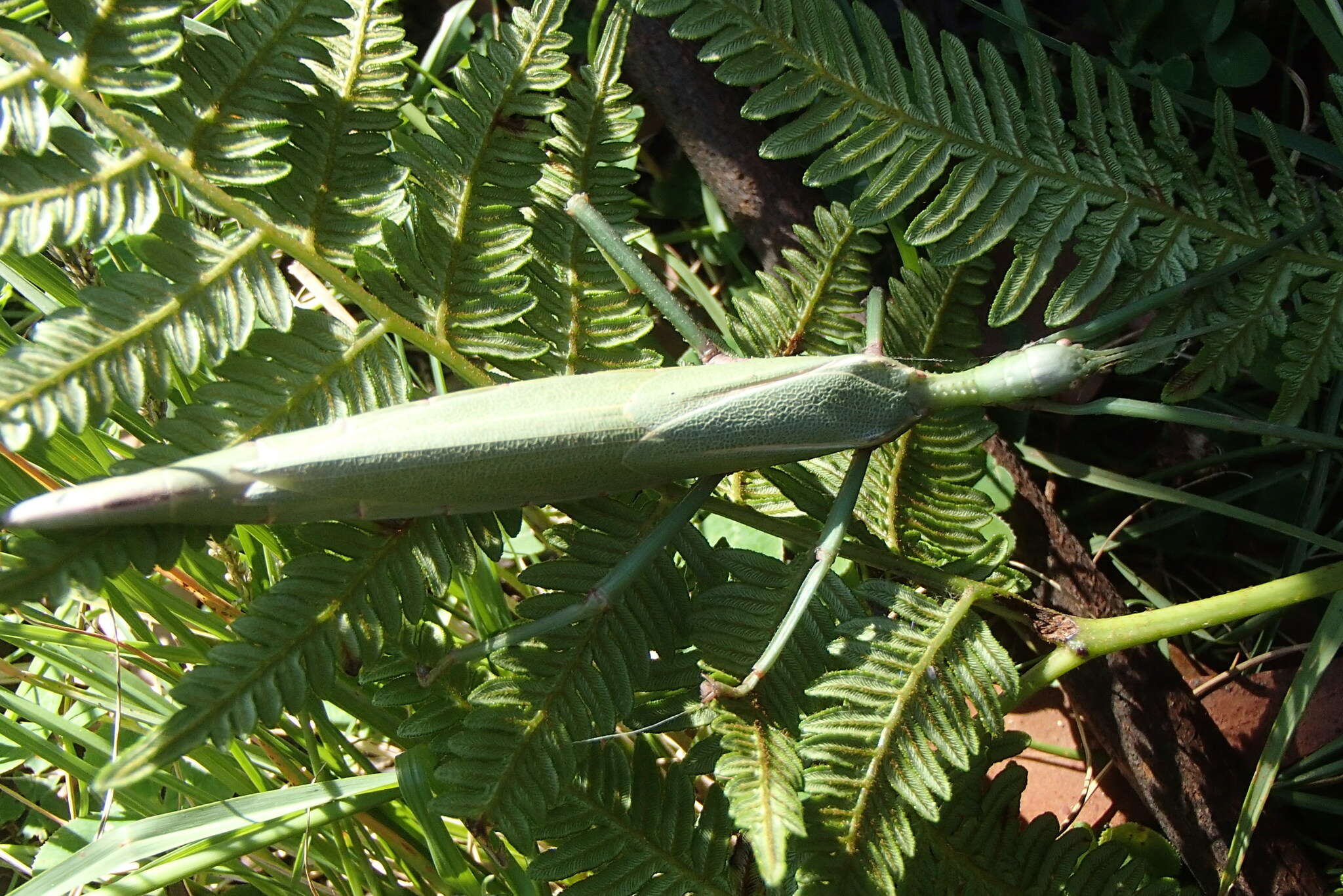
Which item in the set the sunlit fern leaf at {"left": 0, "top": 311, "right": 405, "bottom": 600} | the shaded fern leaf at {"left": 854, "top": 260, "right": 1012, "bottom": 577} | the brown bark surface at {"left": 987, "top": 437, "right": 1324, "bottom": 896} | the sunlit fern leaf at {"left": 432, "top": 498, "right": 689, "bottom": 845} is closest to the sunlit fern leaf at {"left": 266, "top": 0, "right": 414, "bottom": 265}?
the sunlit fern leaf at {"left": 0, "top": 311, "right": 405, "bottom": 600}

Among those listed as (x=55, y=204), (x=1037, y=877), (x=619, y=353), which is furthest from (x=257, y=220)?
(x=1037, y=877)

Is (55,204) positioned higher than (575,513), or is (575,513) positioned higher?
(55,204)

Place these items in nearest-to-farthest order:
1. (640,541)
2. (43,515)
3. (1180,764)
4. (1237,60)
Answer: (43,515)
(640,541)
(1180,764)
(1237,60)

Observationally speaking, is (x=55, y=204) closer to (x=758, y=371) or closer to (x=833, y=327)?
(x=758, y=371)

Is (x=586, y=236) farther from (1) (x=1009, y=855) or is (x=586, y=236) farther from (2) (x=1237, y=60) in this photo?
(2) (x=1237, y=60)

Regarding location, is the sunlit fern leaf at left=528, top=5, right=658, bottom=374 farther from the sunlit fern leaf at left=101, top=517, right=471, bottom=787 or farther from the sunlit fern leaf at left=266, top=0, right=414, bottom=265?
the sunlit fern leaf at left=101, top=517, right=471, bottom=787

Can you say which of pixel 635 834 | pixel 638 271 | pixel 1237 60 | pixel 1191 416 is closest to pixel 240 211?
pixel 638 271
